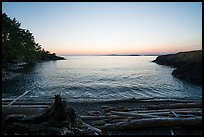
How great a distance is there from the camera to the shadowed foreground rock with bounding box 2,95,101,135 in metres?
6.07

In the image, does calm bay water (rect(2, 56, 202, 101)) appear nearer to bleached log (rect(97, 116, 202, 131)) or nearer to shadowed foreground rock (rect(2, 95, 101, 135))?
bleached log (rect(97, 116, 202, 131))

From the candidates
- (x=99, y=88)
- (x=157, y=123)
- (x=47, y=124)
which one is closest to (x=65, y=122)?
(x=47, y=124)

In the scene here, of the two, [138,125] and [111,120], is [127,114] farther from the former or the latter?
[138,125]

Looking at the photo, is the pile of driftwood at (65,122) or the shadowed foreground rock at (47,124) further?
the pile of driftwood at (65,122)

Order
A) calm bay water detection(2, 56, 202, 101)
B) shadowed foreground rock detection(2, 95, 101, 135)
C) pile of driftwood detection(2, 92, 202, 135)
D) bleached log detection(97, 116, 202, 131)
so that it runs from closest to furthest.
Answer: shadowed foreground rock detection(2, 95, 101, 135), pile of driftwood detection(2, 92, 202, 135), bleached log detection(97, 116, 202, 131), calm bay water detection(2, 56, 202, 101)

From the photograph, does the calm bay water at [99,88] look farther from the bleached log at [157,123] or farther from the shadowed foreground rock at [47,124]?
the shadowed foreground rock at [47,124]

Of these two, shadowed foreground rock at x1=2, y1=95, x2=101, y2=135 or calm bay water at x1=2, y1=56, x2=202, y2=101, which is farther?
calm bay water at x1=2, y1=56, x2=202, y2=101

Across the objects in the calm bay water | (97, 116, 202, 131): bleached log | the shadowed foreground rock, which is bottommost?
the calm bay water

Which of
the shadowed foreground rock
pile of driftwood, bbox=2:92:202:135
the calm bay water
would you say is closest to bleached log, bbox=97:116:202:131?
pile of driftwood, bbox=2:92:202:135

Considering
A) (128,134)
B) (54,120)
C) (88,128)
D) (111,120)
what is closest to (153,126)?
(128,134)

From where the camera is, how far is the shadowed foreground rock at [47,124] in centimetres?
607

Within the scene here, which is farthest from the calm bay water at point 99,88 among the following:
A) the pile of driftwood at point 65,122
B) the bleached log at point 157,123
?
the bleached log at point 157,123

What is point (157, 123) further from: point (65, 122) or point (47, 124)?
point (47, 124)

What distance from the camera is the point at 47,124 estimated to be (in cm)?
663
